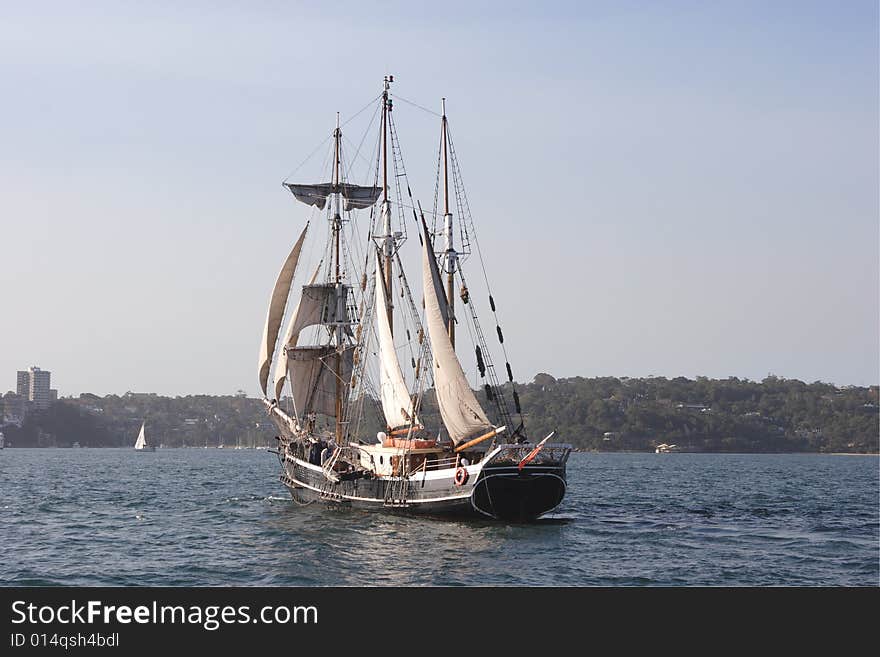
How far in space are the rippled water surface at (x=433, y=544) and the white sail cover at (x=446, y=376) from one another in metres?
4.68

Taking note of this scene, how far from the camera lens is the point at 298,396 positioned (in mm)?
78750

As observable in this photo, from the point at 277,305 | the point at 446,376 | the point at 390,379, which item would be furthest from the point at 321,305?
the point at 446,376

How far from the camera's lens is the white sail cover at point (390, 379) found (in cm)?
6150

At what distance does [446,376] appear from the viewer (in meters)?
56.5

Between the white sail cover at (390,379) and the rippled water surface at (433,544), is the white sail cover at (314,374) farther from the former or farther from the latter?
the white sail cover at (390,379)

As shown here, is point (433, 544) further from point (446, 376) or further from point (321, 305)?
point (321, 305)

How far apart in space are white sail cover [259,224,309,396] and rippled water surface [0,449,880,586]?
956cm

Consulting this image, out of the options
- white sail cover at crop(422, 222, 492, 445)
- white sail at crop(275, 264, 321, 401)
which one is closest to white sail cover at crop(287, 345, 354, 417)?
white sail at crop(275, 264, 321, 401)

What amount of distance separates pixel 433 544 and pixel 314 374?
3232cm

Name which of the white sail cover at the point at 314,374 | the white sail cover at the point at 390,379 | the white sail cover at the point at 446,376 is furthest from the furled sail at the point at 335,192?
the white sail cover at the point at 446,376

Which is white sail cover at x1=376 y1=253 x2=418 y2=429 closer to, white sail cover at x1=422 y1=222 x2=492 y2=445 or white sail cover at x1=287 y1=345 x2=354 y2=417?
white sail cover at x1=422 y1=222 x2=492 y2=445
